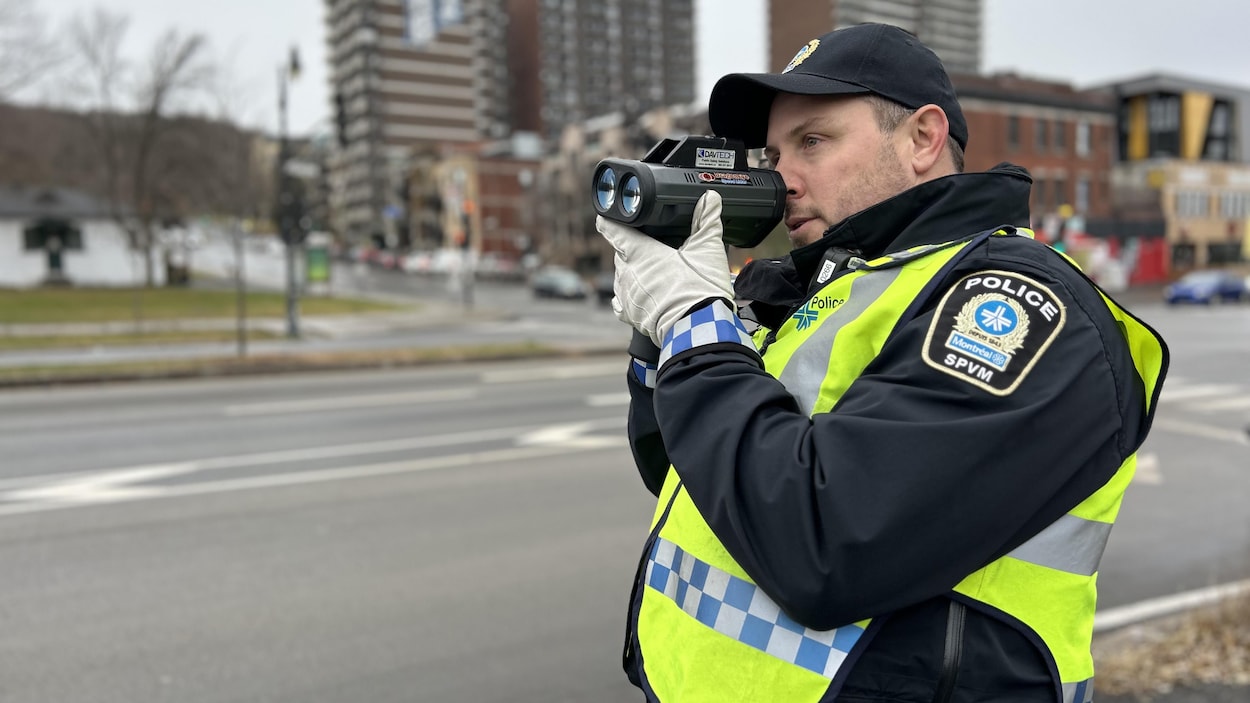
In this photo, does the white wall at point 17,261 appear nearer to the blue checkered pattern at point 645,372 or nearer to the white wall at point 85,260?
the white wall at point 85,260

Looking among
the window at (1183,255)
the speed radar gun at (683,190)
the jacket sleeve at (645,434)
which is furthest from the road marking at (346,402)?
the window at (1183,255)

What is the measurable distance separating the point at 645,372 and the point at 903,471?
21.7 inches

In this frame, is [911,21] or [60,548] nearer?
[60,548]

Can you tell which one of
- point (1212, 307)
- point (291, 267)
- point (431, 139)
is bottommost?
point (1212, 307)

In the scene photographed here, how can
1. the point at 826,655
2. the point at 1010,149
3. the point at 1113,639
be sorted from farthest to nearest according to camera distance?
the point at 1010,149, the point at 1113,639, the point at 826,655

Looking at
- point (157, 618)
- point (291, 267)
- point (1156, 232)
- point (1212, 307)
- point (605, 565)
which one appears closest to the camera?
point (157, 618)

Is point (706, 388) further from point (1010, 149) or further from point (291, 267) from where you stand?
point (1010, 149)

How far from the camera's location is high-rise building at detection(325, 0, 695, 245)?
322ft

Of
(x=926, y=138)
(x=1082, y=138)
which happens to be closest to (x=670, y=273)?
(x=926, y=138)

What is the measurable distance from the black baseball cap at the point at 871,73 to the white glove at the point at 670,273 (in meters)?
0.23

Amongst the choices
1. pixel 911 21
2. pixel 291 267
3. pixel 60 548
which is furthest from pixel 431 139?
pixel 60 548

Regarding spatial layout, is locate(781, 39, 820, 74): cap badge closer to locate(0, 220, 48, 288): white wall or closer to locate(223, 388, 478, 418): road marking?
locate(223, 388, 478, 418): road marking

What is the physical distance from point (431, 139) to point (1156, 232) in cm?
7599

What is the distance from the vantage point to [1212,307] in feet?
107
